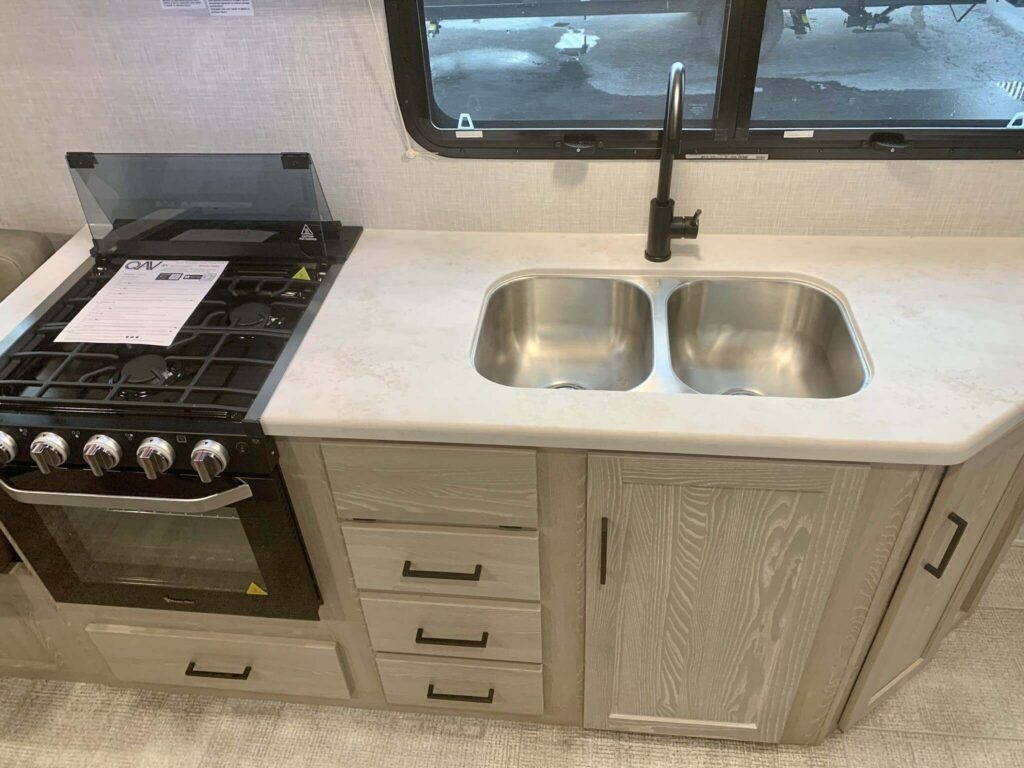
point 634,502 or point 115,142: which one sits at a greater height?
point 115,142

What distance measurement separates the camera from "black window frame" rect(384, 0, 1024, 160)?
142cm

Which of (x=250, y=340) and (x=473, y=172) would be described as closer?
(x=250, y=340)

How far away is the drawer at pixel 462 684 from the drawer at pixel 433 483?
17.5 inches

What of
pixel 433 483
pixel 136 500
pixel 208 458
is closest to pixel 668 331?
pixel 433 483

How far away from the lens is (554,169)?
1.57 metres

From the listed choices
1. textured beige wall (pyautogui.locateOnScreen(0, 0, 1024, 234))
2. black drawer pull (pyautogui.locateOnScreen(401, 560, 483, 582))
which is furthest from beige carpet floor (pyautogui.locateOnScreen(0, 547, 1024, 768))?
textured beige wall (pyautogui.locateOnScreen(0, 0, 1024, 234))

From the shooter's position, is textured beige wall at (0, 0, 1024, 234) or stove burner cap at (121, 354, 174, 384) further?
textured beige wall at (0, 0, 1024, 234)

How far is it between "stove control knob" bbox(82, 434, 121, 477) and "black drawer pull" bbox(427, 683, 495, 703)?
85 cm

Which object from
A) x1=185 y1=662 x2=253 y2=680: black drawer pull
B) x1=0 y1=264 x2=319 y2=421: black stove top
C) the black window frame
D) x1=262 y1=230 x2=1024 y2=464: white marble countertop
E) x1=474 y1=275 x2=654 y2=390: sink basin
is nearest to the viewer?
x1=262 y1=230 x2=1024 y2=464: white marble countertop

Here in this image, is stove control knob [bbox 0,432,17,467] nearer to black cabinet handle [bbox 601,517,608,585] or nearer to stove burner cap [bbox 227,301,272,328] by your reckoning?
stove burner cap [bbox 227,301,272,328]

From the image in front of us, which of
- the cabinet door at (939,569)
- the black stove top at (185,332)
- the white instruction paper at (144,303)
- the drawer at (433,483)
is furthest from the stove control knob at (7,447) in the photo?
the cabinet door at (939,569)

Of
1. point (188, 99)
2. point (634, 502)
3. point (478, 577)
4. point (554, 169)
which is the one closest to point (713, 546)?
point (634, 502)

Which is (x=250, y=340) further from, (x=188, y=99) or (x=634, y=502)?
(x=634, y=502)

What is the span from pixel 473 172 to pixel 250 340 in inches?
24.0
